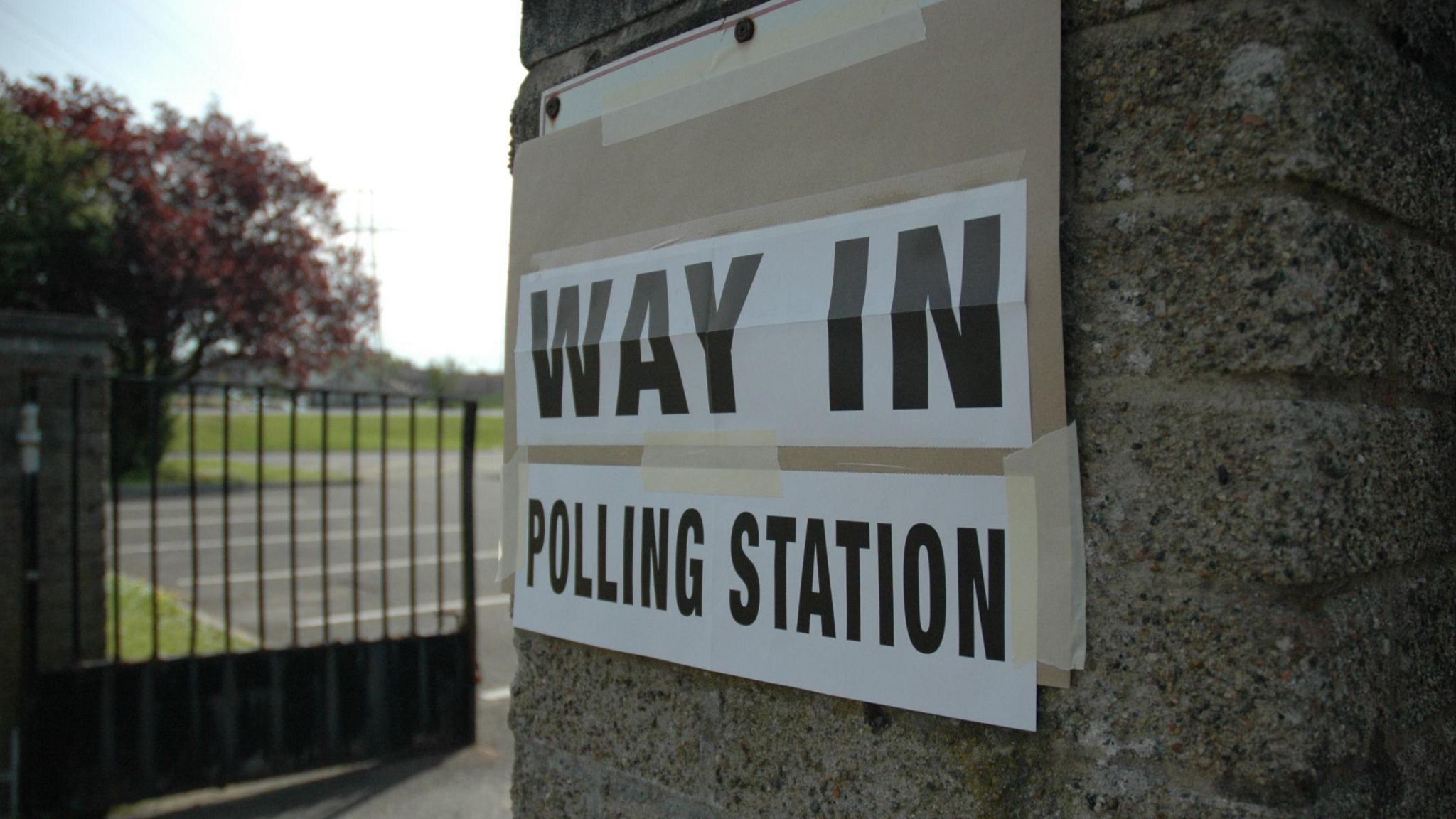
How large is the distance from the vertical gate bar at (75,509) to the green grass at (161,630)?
5.37 ft

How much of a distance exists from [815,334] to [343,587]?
9.56 m

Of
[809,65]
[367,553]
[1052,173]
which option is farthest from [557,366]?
[367,553]

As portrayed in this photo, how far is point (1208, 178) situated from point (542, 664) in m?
1.37

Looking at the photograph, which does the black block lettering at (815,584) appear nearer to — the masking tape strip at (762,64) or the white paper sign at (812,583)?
the white paper sign at (812,583)

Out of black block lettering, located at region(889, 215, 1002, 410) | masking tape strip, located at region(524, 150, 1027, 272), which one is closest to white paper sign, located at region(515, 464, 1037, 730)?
black block lettering, located at region(889, 215, 1002, 410)

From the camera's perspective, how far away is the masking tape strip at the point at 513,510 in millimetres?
1892

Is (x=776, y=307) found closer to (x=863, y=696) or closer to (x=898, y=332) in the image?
(x=898, y=332)

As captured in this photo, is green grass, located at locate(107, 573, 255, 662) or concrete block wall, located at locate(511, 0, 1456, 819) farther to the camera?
green grass, located at locate(107, 573, 255, 662)

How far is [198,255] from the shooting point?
664 inches

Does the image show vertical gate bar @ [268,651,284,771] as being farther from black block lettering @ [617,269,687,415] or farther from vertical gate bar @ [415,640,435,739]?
black block lettering @ [617,269,687,415]

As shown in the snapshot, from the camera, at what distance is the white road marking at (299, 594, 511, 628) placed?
8.21 m

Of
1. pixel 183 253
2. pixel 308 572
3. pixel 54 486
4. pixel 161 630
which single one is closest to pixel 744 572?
pixel 54 486

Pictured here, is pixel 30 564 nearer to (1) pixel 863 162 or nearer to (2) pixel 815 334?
(2) pixel 815 334

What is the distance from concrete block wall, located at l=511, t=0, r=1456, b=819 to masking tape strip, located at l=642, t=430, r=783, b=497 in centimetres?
39
